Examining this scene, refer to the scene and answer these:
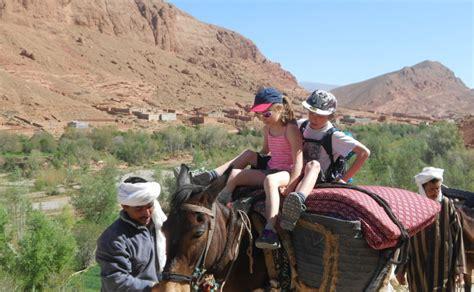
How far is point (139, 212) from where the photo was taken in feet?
Answer: 11.0

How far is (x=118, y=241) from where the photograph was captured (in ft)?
10.5

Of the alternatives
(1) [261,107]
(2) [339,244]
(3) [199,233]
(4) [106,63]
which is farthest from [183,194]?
(4) [106,63]

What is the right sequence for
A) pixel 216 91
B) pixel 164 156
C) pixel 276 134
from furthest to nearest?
1. pixel 216 91
2. pixel 164 156
3. pixel 276 134

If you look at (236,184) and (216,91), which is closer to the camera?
(236,184)

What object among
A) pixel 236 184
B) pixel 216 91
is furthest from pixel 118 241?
pixel 216 91

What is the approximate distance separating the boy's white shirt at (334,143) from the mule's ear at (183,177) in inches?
40.9

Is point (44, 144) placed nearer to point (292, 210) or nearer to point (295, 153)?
point (295, 153)

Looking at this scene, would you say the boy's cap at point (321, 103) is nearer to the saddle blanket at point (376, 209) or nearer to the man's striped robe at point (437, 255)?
the saddle blanket at point (376, 209)

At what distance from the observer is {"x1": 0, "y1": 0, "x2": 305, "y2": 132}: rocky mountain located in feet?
241

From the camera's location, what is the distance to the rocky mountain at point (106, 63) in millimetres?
73438

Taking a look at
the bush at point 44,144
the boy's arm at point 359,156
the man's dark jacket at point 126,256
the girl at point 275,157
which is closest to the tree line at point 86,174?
the bush at point 44,144

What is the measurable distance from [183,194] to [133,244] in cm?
45

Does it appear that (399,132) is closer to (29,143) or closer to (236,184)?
(29,143)

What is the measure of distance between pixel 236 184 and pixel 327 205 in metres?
0.76
